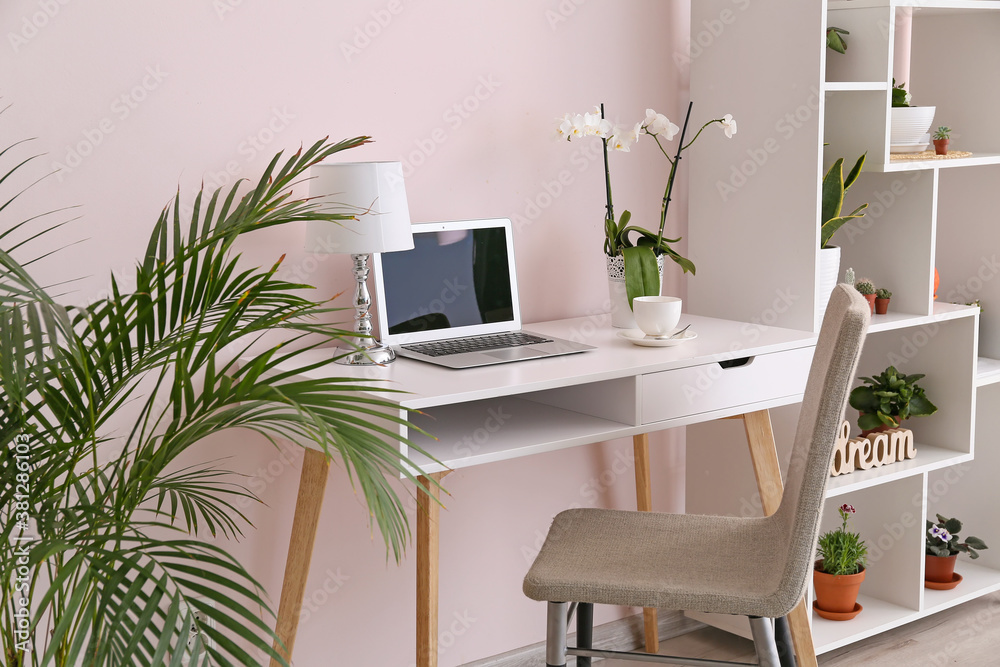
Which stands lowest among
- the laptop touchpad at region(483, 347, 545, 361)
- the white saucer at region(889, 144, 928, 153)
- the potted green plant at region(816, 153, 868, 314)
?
the laptop touchpad at region(483, 347, 545, 361)

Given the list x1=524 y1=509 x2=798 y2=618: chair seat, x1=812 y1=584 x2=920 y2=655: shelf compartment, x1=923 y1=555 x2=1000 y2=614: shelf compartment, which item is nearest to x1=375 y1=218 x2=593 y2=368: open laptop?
x1=524 y1=509 x2=798 y2=618: chair seat

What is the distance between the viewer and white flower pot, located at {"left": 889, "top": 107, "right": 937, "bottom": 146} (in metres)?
2.32

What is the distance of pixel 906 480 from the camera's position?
8.02 ft

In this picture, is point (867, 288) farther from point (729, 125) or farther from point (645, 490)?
point (645, 490)

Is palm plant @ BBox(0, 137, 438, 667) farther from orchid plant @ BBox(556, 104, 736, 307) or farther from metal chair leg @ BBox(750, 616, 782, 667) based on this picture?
orchid plant @ BBox(556, 104, 736, 307)

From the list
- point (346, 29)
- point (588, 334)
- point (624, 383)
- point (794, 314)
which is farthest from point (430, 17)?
point (794, 314)

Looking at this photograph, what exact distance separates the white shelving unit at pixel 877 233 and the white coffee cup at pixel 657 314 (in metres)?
0.39

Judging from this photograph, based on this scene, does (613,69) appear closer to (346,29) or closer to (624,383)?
(346,29)

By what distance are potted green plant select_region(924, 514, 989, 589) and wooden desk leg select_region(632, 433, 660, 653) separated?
73cm

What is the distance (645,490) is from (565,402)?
0.55 m

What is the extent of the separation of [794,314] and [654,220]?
0.43 meters

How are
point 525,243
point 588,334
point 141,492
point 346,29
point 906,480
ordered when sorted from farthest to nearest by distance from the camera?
1. point 906,480
2. point 525,243
3. point 588,334
4. point 346,29
5. point 141,492

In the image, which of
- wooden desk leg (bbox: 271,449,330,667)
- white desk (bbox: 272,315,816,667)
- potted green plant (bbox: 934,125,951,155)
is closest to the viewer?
white desk (bbox: 272,315,816,667)

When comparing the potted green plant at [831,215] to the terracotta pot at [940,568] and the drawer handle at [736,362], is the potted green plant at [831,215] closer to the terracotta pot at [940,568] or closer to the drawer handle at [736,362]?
the drawer handle at [736,362]
